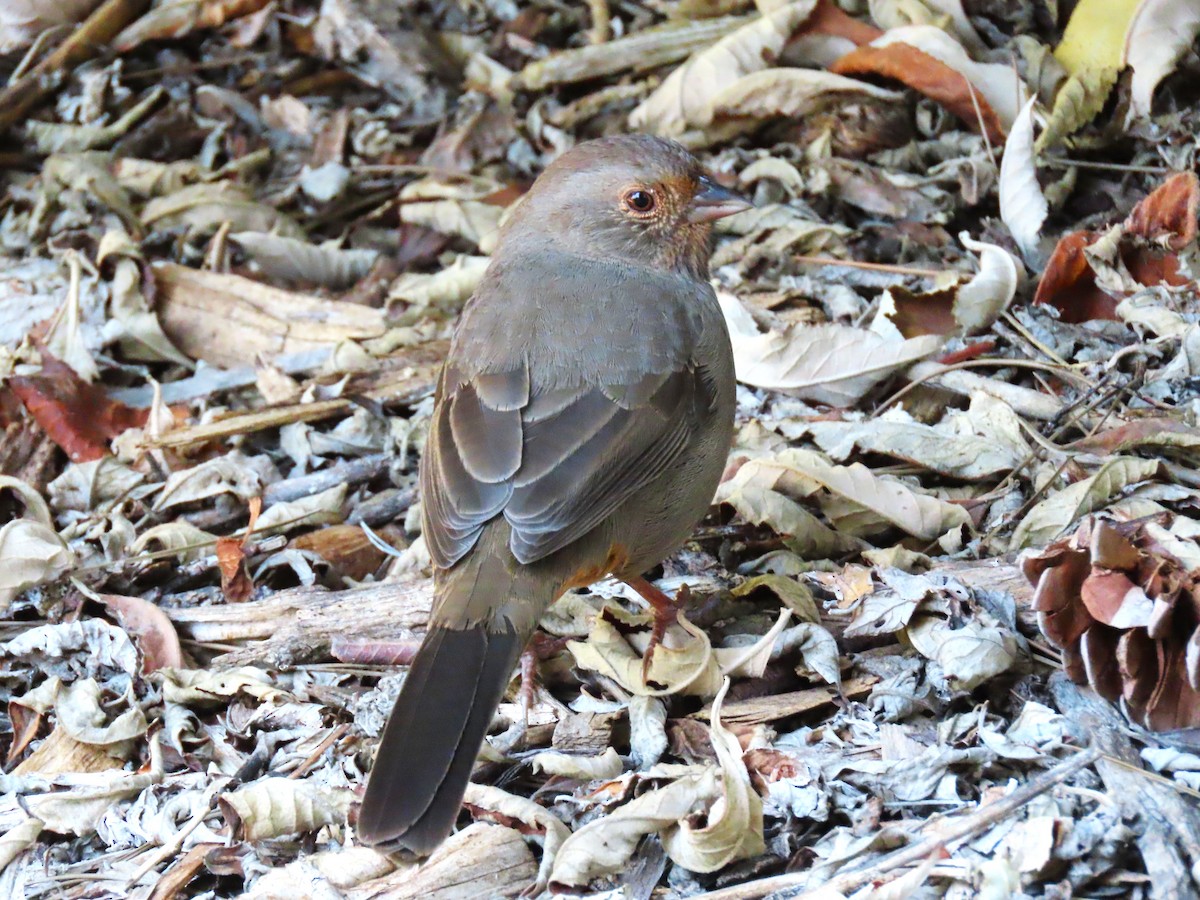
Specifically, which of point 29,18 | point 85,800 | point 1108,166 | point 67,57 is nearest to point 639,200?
point 1108,166

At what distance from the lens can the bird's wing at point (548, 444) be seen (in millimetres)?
3246

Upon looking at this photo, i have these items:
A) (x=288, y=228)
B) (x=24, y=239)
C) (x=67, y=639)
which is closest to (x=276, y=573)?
(x=67, y=639)

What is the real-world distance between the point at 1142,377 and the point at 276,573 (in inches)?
110

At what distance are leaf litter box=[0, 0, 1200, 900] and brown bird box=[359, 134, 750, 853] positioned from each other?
0.85 ft

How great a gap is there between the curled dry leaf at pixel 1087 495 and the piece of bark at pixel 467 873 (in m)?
1.64

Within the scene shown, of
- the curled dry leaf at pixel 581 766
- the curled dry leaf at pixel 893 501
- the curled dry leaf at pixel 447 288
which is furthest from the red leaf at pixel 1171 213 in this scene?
the curled dry leaf at pixel 581 766

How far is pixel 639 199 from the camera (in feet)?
13.4

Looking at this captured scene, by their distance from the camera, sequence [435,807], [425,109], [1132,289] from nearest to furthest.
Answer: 1. [435,807]
2. [1132,289]
3. [425,109]

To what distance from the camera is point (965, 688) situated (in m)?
2.95

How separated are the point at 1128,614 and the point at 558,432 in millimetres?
1450

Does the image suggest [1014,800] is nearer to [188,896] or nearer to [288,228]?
[188,896]

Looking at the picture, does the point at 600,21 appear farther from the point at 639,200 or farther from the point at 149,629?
Answer: the point at 149,629

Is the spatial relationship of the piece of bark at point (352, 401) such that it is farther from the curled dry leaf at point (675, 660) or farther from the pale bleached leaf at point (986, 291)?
the pale bleached leaf at point (986, 291)

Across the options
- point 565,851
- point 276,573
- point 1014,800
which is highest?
point 1014,800
